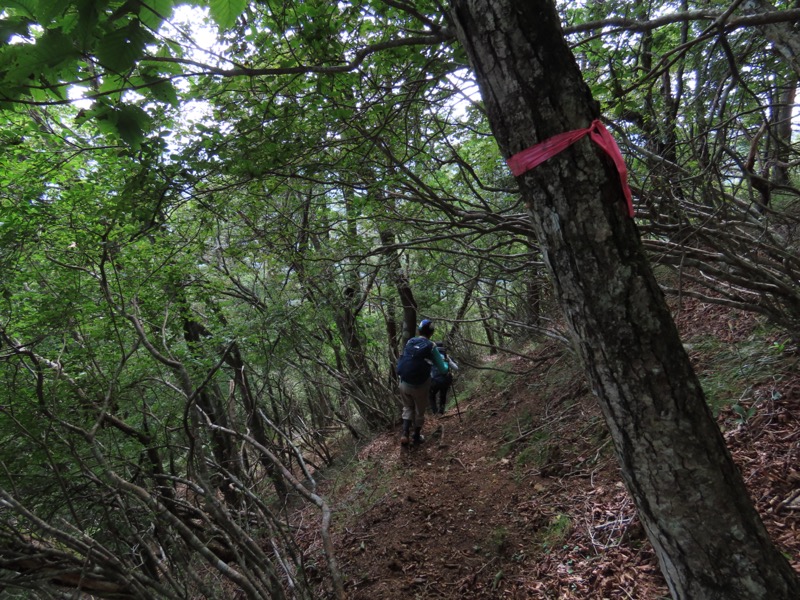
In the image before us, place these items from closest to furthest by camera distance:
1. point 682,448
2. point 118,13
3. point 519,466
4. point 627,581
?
point 118,13, point 682,448, point 627,581, point 519,466

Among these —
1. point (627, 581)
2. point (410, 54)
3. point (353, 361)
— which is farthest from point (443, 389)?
point (410, 54)

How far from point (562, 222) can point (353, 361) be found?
7566mm

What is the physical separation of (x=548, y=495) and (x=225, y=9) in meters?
4.44

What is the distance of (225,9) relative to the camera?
125 centimetres

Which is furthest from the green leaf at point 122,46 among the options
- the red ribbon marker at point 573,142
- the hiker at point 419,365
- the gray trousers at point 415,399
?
the gray trousers at point 415,399

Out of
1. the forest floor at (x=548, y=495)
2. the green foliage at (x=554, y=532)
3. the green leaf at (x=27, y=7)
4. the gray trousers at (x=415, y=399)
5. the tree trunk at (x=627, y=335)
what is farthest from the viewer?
the gray trousers at (x=415, y=399)

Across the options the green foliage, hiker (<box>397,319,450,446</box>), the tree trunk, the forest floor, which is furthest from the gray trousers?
the tree trunk

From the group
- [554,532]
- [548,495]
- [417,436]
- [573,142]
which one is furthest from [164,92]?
[417,436]

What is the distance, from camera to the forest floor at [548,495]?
9.31ft

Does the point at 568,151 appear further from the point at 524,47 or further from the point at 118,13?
the point at 118,13

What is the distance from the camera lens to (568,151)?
1.49 m

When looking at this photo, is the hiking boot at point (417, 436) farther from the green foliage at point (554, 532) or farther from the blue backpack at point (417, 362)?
the green foliage at point (554, 532)

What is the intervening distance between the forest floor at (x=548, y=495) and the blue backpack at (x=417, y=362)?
3.97 ft

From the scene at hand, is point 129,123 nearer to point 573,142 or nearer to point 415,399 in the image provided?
point 573,142
